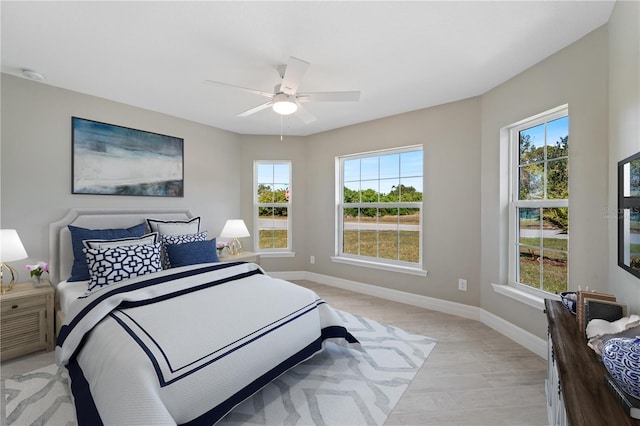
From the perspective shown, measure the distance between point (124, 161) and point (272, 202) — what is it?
2.09 m

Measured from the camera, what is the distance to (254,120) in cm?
383

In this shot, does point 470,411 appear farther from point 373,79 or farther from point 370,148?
point 370,148

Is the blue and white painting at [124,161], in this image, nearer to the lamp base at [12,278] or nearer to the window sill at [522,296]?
the lamp base at [12,278]

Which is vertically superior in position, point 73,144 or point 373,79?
point 373,79

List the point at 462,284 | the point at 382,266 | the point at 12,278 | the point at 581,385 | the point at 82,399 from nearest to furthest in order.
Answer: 1. the point at 581,385
2. the point at 82,399
3. the point at 12,278
4. the point at 462,284
5. the point at 382,266

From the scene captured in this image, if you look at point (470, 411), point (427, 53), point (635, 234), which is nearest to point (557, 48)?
point (427, 53)

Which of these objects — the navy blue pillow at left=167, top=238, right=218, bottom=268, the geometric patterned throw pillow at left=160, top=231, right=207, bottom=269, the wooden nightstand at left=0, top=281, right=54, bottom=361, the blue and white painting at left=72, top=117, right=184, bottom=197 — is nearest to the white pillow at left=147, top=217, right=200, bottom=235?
the geometric patterned throw pillow at left=160, top=231, right=207, bottom=269

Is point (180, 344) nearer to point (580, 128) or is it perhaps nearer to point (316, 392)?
point (316, 392)

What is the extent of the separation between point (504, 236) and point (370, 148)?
1.98m

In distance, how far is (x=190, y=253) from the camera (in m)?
2.93

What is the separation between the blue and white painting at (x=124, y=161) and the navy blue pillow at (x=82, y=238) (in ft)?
1.70

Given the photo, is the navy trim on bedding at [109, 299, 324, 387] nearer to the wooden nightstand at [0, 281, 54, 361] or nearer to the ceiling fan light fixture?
the wooden nightstand at [0, 281, 54, 361]

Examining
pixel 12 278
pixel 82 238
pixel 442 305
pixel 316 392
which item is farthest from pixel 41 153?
pixel 442 305

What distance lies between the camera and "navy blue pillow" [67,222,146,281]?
8.44ft
